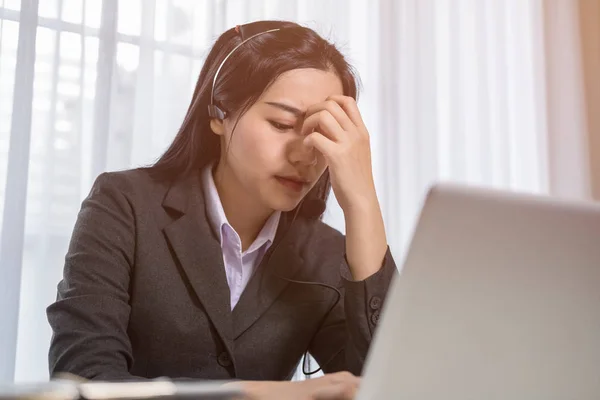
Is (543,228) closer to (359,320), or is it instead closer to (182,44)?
(359,320)

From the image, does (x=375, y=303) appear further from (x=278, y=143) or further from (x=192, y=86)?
(x=192, y=86)

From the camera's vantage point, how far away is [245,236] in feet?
4.58

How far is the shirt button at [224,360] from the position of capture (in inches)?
46.4

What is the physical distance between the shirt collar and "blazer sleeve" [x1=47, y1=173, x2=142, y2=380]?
0.52ft

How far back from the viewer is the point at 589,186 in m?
2.68

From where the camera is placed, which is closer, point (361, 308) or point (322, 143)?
point (361, 308)

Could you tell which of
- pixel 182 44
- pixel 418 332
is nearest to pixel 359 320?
pixel 418 332

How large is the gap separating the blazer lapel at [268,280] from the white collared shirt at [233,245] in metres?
0.02

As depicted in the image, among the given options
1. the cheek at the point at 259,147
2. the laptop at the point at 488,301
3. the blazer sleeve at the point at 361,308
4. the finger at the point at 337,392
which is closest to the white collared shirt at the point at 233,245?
the cheek at the point at 259,147

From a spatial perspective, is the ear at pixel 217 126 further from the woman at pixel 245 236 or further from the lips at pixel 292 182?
the lips at pixel 292 182

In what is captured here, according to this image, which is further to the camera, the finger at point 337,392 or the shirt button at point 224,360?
the shirt button at point 224,360

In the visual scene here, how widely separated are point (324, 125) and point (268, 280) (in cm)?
31

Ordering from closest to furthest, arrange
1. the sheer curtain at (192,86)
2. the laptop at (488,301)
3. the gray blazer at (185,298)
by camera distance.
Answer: the laptop at (488,301) < the gray blazer at (185,298) < the sheer curtain at (192,86)

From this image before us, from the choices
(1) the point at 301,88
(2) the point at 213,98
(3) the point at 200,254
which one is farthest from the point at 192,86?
(3) the point at 200,254
